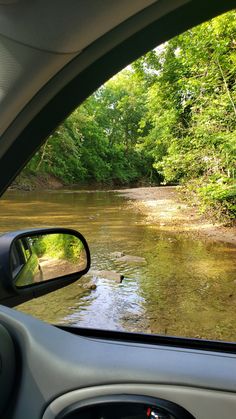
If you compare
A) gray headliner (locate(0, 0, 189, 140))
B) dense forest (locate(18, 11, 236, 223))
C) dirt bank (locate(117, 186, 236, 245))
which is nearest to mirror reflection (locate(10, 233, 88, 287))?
gray headliner (locate(0, 0, 189, 140))

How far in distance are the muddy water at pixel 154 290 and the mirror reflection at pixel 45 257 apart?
8.96ft

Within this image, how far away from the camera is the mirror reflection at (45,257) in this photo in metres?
1.34

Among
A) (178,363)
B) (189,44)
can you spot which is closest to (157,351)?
(178,363)

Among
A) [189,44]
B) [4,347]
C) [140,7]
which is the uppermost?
[189,44]

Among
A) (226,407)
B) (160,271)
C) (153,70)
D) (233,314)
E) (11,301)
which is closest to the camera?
(226,407)

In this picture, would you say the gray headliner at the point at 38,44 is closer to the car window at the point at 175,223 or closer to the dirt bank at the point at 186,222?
the car window at the point at 175,223

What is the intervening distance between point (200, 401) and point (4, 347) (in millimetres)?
453

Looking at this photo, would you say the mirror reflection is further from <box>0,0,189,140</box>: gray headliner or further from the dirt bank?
the dirt bank

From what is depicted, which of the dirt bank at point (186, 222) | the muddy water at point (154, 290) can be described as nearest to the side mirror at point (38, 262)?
the muddy water at point (154, 290)

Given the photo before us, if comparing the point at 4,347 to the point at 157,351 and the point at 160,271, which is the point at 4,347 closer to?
the point at 157,351

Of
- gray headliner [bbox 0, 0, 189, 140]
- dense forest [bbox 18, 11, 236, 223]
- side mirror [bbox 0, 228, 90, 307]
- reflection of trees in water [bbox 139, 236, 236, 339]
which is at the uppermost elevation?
dense forest [bbox 18, 11, 236, 223]

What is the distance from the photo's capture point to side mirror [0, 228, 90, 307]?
1.21 metres

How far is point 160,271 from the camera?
661 centimetres

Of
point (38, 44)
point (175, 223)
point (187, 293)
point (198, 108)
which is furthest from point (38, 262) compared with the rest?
point (175, 223)
